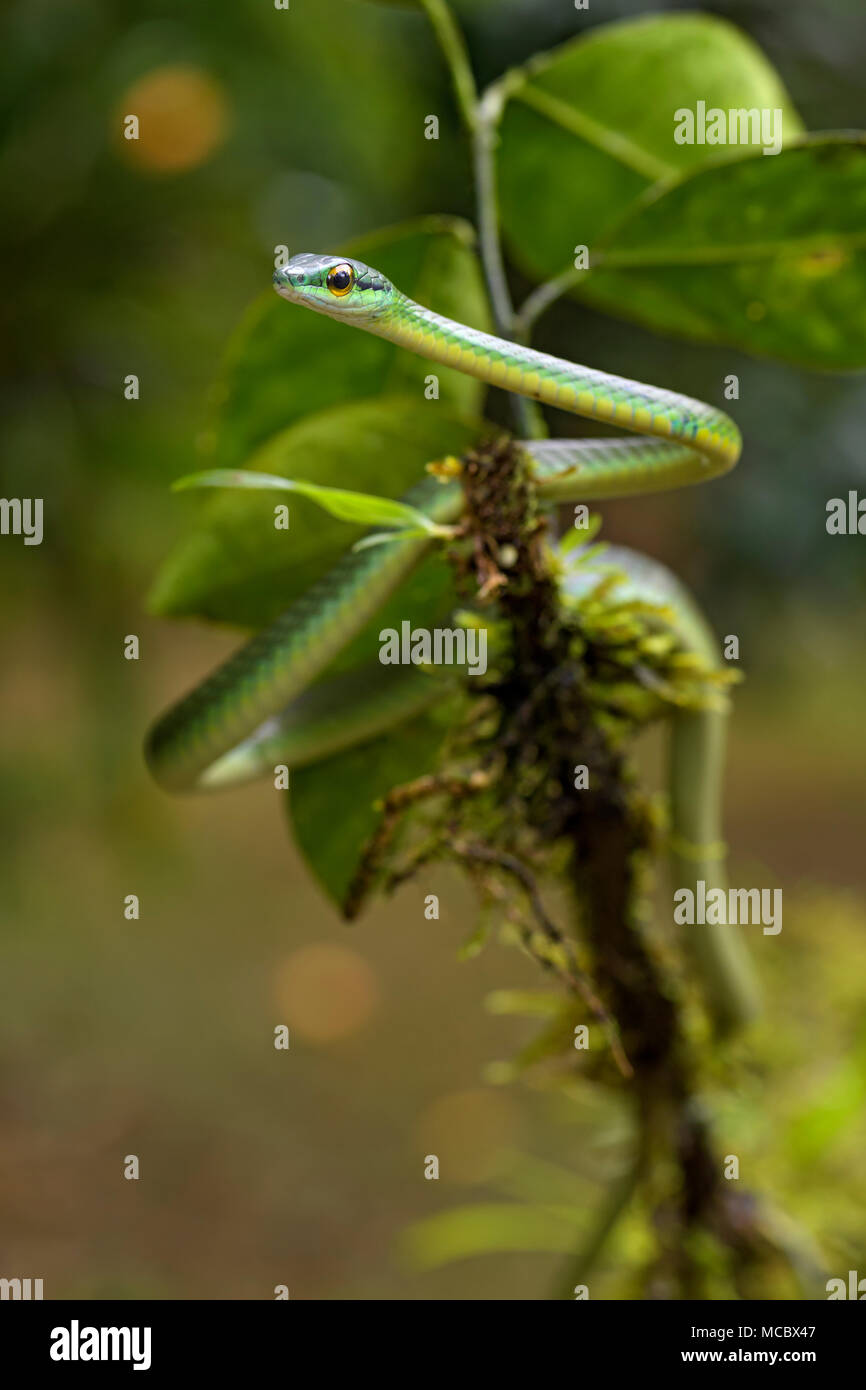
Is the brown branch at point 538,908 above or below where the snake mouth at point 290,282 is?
below

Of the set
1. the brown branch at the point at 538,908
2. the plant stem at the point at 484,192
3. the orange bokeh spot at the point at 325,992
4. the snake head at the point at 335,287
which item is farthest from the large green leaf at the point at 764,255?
the orange bokeh spot at the point at 325,992

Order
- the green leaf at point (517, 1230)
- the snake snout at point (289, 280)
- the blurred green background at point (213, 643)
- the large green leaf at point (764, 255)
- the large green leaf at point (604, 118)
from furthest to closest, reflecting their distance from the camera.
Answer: the blurred green background at point (213, 643)
the green leaf at point (517, 1230)
the large green leaf at point (604, 118)
the large green leaf at point (764, 255)
the snake snout at point (289, 280)

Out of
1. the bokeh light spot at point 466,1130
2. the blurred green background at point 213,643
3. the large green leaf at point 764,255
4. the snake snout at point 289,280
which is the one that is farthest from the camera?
the bokeh light spot at point 466,1130

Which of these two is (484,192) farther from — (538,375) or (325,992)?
(325,992)

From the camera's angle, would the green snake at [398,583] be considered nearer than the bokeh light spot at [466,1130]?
Yes

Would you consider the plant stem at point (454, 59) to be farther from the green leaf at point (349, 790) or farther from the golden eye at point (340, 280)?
the green leaf at point (349, 790)

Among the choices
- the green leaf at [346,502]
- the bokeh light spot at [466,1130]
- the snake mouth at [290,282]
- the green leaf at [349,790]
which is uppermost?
the snake mouth at [290,282]

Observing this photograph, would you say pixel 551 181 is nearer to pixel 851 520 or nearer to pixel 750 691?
pixel 851 520

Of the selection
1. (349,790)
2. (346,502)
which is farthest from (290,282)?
(349,790)
